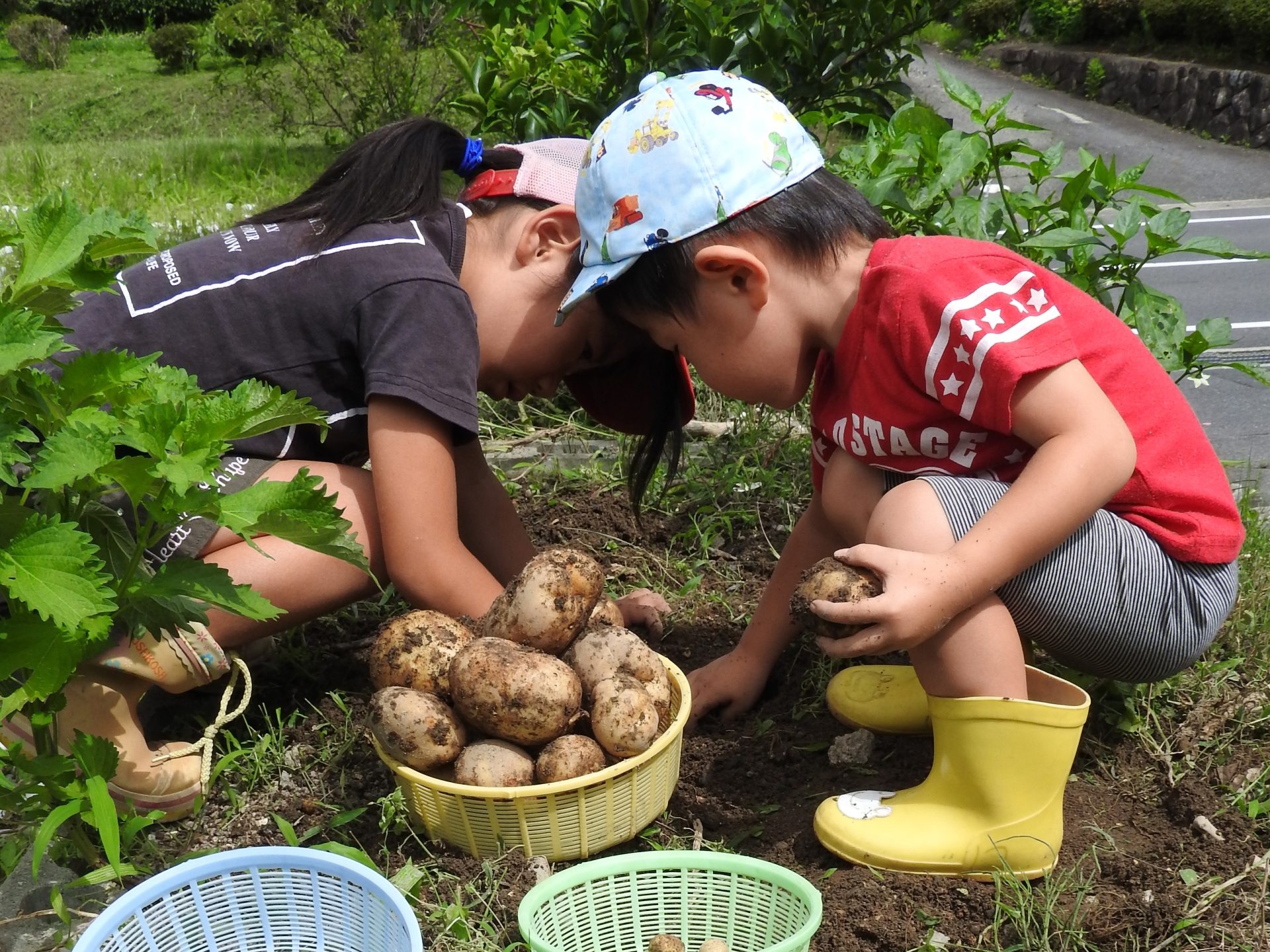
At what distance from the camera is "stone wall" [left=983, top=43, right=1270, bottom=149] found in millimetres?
12055

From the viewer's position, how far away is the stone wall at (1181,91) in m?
12.1

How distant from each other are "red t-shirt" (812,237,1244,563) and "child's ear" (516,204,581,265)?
2.03 feet

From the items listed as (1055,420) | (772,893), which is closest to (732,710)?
(772,893)

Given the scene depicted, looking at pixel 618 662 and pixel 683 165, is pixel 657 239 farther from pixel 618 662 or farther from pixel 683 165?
pixel 618 662

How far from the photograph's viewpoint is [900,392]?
1896 millimetres

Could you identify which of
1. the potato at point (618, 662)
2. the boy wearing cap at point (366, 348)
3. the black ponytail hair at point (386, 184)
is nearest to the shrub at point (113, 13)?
the black ponytail hair at point (386, 184)

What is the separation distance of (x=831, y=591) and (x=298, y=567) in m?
1.05

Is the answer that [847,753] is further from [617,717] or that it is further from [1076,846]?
[617,717]

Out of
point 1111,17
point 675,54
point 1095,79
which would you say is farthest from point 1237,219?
point 1111,17

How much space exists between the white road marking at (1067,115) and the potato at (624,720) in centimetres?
1341

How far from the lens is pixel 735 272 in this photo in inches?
75.3

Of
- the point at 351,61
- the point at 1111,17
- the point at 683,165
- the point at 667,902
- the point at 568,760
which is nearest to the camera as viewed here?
the point at 667,902

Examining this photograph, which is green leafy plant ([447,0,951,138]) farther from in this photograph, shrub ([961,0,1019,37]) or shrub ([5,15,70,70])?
shrub ([5,15,70,70])

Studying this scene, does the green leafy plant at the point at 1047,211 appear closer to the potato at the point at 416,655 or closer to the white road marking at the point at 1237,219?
the potato at the point at 416,655
